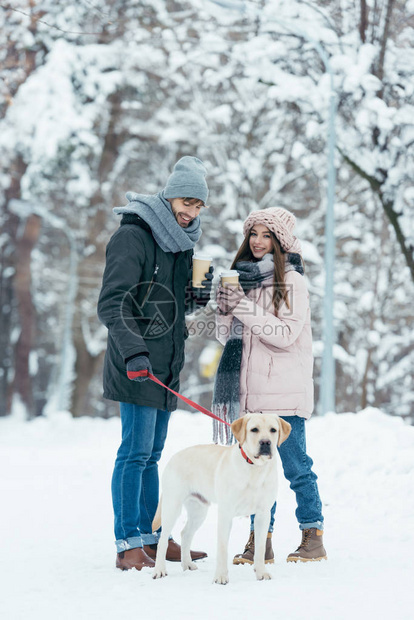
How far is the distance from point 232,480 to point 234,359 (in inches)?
35.6

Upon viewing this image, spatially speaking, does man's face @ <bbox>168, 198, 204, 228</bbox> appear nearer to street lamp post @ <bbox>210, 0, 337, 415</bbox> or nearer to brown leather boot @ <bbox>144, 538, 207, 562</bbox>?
brown leather boot @ <bbox>144, 538, 207, 562</bbox>

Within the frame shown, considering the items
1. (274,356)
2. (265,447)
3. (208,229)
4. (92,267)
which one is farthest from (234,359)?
(92,267)

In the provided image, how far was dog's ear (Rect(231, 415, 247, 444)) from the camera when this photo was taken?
405 centimetres

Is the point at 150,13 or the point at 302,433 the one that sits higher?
the point at 150,13

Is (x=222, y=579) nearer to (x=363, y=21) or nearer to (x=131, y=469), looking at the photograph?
(x=131, y=469)

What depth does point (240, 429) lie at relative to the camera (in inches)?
160

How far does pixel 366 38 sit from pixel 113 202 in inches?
410

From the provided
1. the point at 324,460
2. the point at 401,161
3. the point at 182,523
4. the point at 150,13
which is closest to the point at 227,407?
the point at 182,523

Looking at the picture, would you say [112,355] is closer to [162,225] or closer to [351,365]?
[162,225]

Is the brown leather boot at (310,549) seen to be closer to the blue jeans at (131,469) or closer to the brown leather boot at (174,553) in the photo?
the brown leather boot at (174,553)

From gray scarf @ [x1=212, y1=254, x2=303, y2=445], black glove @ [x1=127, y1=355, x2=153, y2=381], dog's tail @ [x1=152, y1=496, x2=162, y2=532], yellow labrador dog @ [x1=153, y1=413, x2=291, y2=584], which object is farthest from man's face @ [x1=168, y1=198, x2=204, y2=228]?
dog's tail @ [x1=152, y1=496, x2=162, y2=532]

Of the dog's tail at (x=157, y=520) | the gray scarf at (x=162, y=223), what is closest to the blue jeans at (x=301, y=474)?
the dog's tail at (x=157, y=520)

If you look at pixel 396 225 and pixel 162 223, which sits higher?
pixel 396 225

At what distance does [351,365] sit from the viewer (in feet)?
60.6
